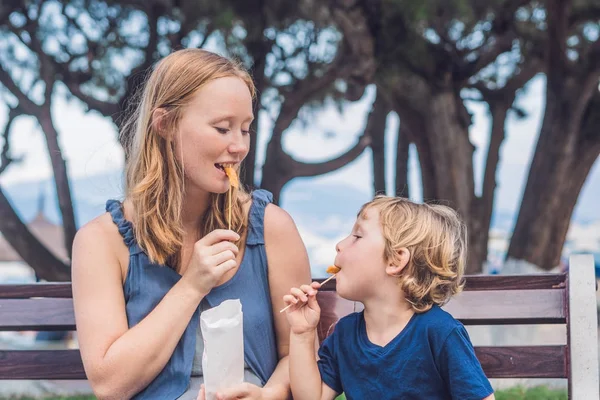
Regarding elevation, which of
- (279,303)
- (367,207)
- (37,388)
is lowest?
(37,388)

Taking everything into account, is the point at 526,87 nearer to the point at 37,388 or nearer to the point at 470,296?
the point at 37,388

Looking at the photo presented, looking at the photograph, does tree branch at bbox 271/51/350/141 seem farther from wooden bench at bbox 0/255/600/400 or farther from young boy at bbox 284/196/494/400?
young boy at bbox 284/196/494/400

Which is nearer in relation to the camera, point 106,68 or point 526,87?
point 106,68

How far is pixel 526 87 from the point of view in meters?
11.1

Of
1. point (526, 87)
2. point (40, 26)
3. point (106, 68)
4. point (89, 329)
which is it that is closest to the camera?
point (89, 329)

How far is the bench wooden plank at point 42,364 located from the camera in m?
2.81

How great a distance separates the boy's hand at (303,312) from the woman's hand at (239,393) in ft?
0.69

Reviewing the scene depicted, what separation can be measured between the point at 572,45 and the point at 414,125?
295 centimetres

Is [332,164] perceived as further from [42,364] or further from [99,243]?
[99,243]

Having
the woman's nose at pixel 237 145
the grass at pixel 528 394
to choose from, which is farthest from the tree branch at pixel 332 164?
the woman's nose at pixel 237 145

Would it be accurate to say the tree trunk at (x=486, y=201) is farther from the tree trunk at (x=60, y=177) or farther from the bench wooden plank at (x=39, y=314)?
the bench wooden plank at (x=39, y=314)

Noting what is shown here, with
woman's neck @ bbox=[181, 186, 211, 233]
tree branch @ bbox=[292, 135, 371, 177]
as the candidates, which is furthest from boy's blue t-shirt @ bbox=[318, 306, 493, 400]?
tree branch @ bbox=[292, 135, 371, 177]

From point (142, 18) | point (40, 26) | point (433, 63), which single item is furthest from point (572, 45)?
point (40, 26)

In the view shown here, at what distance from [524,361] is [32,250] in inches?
252
